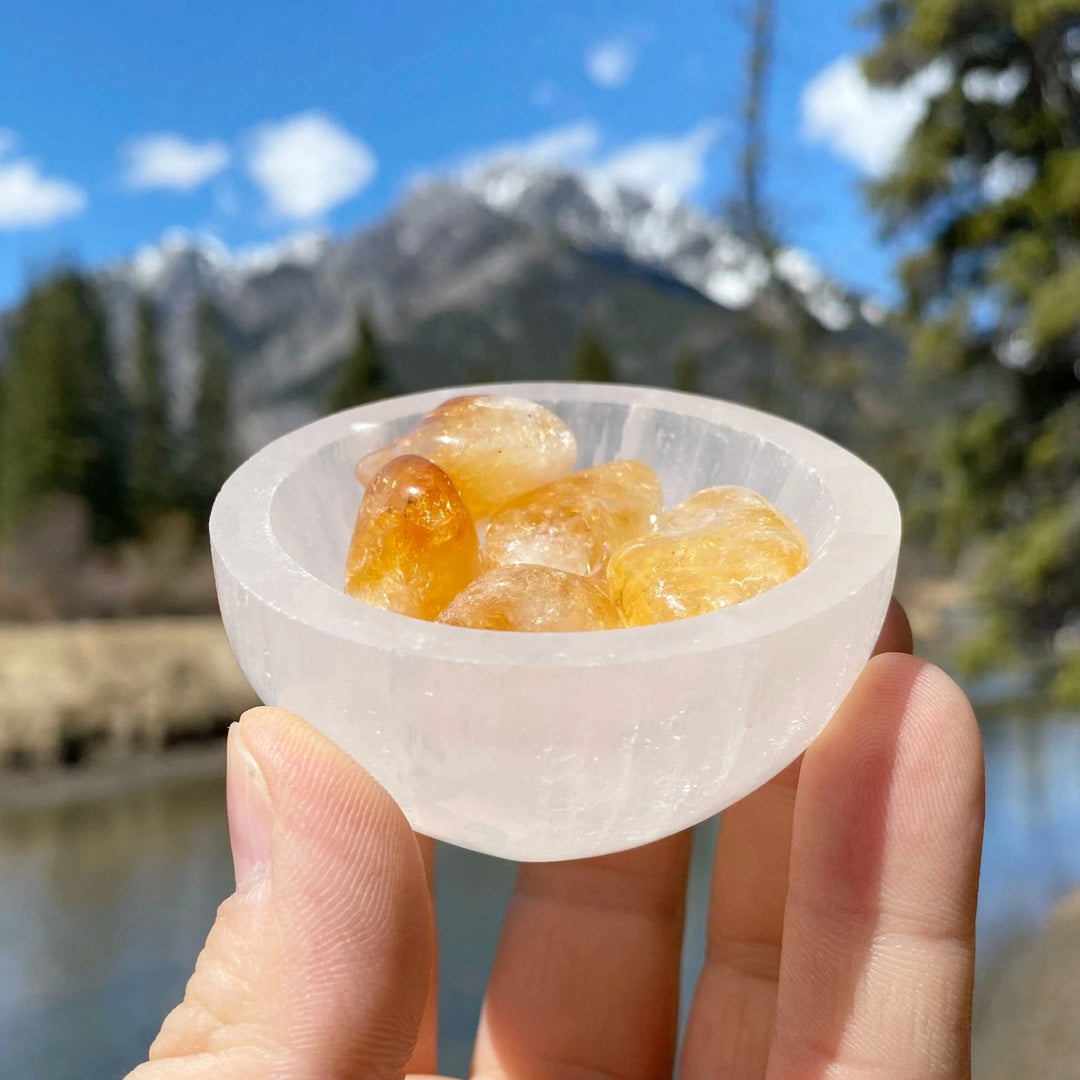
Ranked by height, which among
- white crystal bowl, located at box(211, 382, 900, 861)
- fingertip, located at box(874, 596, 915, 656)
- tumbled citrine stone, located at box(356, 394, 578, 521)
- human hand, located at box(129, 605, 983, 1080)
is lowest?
human hand, located at box(129, 605, 983, 1080)

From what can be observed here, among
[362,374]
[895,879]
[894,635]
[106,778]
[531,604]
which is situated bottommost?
[106,778]

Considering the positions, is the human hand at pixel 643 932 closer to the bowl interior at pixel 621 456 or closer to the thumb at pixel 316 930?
the thumb at pixel 316 930

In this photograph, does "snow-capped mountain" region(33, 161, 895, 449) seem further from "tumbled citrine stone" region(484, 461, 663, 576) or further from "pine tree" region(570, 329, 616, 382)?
"tumbled citrine stone" region(484, 461, 663, 576)

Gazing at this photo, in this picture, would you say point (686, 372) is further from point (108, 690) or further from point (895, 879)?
point (895, 879)

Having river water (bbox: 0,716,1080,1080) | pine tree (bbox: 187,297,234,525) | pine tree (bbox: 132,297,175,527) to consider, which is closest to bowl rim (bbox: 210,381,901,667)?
river water (bbox: 0,716,1080,1080)

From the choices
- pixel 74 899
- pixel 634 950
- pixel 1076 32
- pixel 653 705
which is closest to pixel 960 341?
pixel 1076 32

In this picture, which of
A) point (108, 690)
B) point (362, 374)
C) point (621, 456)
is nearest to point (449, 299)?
point (362, 374)
